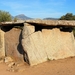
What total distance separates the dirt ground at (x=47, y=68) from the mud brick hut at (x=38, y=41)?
42 cm

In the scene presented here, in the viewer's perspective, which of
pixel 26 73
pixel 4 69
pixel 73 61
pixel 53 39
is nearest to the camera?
pixel 26 73

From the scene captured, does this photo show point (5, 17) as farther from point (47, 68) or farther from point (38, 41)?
point (47, 68)

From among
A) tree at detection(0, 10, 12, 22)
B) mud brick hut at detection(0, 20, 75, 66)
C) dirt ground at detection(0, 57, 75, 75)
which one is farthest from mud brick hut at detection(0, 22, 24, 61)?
tree at detection(0, 10, 12, 22)

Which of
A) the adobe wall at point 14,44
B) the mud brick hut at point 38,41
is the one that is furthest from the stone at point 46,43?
the adobe wall at point 14,44

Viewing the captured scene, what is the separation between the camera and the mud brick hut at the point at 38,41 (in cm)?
990

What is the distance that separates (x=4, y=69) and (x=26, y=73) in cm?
125

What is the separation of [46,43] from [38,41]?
22.9 inches

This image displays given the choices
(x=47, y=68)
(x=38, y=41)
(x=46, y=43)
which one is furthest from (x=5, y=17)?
(x=47, y=68)

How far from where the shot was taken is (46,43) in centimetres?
1049

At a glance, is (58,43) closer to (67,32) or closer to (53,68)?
(67,32)

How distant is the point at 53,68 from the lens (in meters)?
9.02

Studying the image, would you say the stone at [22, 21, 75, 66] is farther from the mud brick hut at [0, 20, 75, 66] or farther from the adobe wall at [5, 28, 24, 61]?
the adobe wall at [5, 28, 24, 61]

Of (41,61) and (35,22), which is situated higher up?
(35,22)

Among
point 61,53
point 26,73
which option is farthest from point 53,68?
point 61,53
